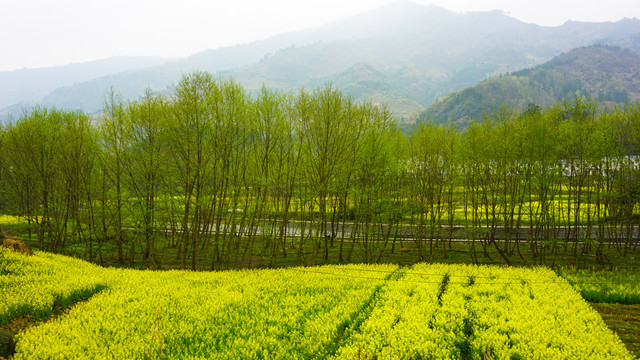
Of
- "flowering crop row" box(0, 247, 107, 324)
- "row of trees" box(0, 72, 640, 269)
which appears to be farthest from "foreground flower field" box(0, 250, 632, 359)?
"row of trees" box(0, 72, 640, 269)

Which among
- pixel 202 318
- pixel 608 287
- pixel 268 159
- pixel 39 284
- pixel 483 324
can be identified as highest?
pixel 268 159

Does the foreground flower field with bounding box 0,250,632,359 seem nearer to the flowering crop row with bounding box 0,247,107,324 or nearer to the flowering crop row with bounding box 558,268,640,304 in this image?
the flowering crop row with bounding box 0,247,107,324

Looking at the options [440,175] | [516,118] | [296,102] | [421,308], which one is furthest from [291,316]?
[516,118]

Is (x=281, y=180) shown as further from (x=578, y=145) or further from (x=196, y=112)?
(x=578, y=145)

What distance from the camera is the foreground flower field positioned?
32.7 ft

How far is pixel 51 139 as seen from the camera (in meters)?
26.6

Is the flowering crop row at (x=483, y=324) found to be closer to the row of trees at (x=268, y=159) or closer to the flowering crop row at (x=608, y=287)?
the flowering crop row at (x=608, y=287)

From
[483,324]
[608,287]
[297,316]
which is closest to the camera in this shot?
[483,324]

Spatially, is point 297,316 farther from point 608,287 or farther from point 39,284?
point 608,287

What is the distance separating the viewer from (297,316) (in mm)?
12625

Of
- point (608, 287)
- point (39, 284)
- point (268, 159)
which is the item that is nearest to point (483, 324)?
point (608, 287)

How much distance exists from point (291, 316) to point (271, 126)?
1699 cm

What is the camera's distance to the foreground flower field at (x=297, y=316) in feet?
32.7

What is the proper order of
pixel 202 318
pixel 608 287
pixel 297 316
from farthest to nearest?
pixel 608 287
pixel 297 316
pixel 202 318
